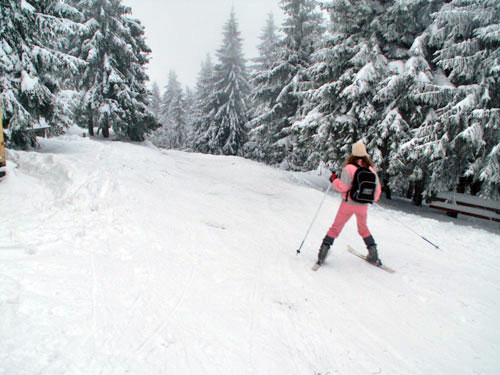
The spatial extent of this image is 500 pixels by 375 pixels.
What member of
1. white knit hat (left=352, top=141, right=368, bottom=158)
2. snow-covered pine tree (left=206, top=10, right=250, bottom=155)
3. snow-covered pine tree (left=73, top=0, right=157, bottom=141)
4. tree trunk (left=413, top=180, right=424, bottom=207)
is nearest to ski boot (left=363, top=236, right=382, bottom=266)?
white knit hat (left=352, top=141, right=368, bottom=158)

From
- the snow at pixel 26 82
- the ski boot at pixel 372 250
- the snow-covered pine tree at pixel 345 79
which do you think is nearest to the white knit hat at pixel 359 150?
the ski boot at pixel 372 250

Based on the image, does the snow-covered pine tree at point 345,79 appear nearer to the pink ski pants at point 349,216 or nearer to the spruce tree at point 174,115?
the pink ski pants at point 349,216

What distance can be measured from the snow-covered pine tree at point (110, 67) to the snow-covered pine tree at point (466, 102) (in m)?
17.7

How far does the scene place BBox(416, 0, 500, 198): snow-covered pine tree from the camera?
782 centimetres

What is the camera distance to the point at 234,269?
4500 mm

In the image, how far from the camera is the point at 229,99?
83.8 feet

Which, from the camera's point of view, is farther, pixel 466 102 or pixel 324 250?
pixel 466 102

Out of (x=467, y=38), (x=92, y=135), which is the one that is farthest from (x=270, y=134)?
(x=92, y=135)

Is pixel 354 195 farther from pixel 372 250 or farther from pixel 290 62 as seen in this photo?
pixel 290 62

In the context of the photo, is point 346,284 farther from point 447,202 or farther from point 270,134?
point 270,134

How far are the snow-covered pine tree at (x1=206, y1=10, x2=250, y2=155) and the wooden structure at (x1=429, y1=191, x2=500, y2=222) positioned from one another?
18450 millimetres

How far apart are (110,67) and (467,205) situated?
20.8 meters

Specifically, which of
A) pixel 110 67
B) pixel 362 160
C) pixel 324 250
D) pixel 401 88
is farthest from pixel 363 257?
pixel 110 67

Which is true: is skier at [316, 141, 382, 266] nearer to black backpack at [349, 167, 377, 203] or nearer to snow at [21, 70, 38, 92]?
black backpack at [349, 167, 377, 203]
